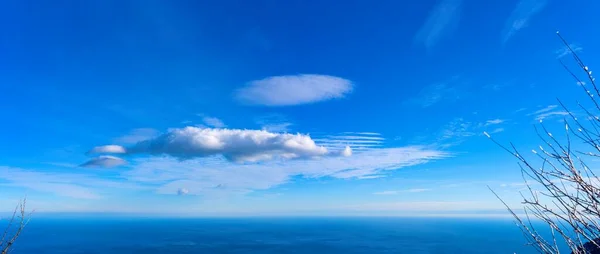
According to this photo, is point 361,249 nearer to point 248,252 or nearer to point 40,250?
point 248,252

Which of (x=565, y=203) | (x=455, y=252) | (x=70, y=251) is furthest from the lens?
(x=70, y=251)

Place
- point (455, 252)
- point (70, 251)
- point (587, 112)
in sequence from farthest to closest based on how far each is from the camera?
point (70, 251), point (455, 252), point (587, 112)

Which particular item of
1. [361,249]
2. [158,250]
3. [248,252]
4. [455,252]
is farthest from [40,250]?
[455,252]

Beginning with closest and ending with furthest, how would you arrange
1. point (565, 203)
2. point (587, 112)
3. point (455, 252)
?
point (587, 112) → point (565, 203) → point (455, 252)


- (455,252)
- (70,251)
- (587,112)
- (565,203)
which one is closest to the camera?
(587,112)

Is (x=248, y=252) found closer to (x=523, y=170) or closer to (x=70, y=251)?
(x=70, y=251)

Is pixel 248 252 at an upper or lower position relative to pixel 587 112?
lower

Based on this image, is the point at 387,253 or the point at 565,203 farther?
the point at 387,253

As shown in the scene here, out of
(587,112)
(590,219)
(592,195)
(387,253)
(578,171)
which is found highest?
(587,112)

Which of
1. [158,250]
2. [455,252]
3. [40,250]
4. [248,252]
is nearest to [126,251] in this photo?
[158,250]
